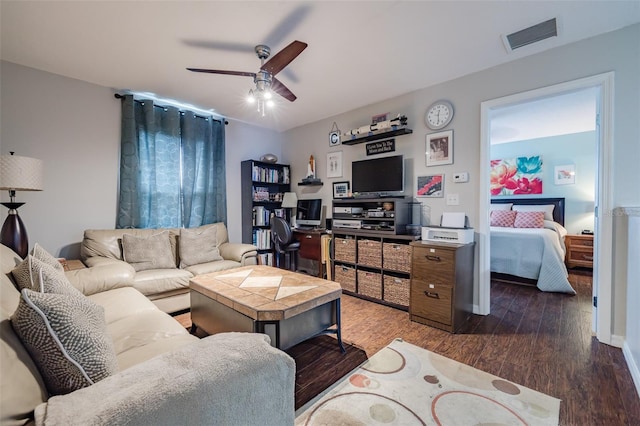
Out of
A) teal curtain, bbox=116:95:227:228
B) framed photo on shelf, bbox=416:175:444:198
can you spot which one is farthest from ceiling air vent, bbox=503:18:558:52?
teal curtain, bbox=116:95:227:228

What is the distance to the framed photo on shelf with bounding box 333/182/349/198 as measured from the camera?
3.97m


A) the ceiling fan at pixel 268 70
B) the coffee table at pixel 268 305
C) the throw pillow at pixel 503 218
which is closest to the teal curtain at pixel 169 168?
the ceiling fan at pixel 268 70

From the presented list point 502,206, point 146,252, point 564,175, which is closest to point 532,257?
point 502,206

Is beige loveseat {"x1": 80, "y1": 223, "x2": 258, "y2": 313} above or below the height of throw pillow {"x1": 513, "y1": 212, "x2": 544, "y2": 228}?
below

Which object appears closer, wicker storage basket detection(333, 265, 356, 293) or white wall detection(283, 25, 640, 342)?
white wall detection(283, 25, 640, 342)

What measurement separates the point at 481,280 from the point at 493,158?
4314mm

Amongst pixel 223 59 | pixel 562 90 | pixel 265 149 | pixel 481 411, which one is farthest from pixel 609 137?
pixel 265 149

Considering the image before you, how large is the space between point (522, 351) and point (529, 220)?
12.0 ft

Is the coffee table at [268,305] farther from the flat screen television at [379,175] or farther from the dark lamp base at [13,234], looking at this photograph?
the flat screen television at [379,175]

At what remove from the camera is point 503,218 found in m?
5.21

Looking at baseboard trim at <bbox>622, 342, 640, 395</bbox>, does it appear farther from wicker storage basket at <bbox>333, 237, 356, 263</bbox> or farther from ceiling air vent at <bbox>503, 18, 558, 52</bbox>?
ceiling air vent at <bbox>503, 18, 558, 52</bbox>

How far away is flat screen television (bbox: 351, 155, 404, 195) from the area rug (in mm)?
1966

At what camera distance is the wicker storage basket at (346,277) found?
3357 millimetres

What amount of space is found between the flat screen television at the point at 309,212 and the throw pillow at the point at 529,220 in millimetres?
3672
